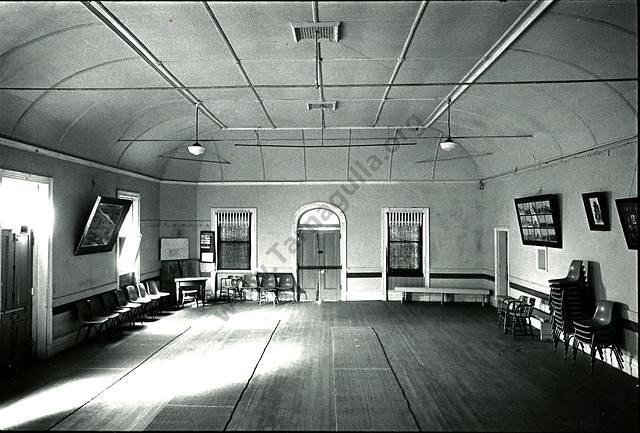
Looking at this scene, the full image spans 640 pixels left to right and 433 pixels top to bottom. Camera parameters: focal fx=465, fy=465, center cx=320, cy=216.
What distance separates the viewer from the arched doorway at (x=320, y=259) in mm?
14875

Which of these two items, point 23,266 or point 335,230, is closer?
point 23,266

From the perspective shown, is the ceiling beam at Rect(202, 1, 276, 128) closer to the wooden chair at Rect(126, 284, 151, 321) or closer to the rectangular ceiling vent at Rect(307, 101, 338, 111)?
the rectangular ceiling vent at Rect(307, 101, 338, 111)

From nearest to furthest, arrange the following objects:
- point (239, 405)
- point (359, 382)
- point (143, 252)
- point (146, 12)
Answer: point (146, 12), point (239, 405), point (359, 382), point (143, 252)

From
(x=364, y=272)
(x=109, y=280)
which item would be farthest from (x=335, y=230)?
(x=109, y=280)

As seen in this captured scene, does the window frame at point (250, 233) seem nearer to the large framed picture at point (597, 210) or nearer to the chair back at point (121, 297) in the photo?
the chair back at point (121, 297)

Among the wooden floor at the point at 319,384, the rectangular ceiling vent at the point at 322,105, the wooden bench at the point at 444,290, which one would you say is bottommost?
the wooden floor at the point at 319,384

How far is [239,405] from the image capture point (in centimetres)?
615

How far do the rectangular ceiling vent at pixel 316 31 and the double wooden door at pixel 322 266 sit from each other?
922 cm

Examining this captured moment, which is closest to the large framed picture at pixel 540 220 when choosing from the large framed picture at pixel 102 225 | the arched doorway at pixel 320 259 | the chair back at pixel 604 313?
the chair back at pixel 604 313

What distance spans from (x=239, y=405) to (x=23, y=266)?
15.8ft

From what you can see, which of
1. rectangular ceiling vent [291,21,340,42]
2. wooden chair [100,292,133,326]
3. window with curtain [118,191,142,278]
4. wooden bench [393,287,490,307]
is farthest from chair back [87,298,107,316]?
wooden bench [393,287,490,307]

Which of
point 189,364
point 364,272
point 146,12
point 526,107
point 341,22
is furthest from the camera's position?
point 364,272

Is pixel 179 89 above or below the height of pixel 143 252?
above

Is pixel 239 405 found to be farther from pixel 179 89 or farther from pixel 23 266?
pixel 179 89
